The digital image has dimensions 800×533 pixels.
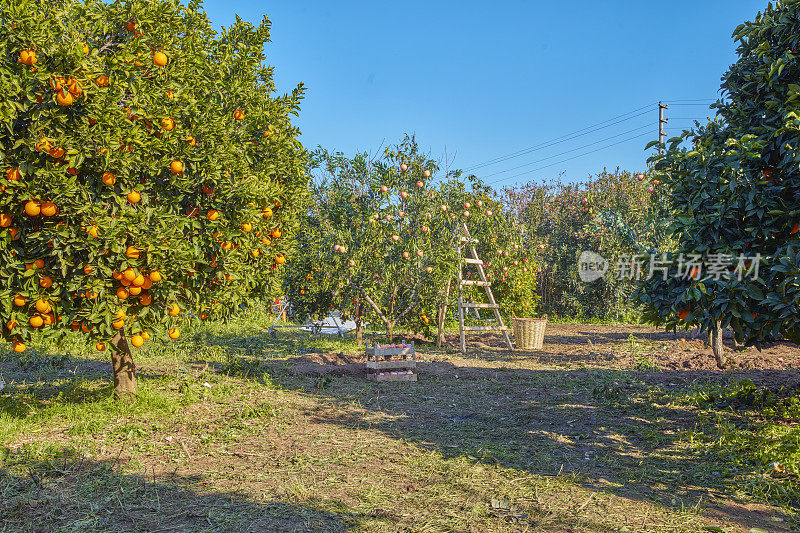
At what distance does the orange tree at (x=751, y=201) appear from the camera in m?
4.30

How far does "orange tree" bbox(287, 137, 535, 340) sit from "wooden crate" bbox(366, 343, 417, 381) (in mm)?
1513

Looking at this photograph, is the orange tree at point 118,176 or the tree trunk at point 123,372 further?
the tree trunk at point 123,372

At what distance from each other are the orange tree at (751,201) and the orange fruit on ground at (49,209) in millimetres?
5308

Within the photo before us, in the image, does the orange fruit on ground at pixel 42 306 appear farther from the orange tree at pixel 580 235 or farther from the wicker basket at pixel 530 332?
the orange tree at pixel 580 235

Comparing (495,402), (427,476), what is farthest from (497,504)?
(495,402)

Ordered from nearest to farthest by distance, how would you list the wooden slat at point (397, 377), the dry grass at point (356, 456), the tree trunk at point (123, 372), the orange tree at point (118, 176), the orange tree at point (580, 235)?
the dry grass at point (356, 456)
the orange tree at point (118, 176)
the tree trunk at point (123, 372)
the wooden slat at point (397, 377)
the orange tree at point (580, 235)

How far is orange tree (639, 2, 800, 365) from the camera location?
4.30 meters

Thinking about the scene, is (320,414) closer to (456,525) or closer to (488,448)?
(488,448)

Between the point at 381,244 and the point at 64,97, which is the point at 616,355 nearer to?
the point at 381,244

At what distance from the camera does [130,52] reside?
4676 mm

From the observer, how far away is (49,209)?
411 cm

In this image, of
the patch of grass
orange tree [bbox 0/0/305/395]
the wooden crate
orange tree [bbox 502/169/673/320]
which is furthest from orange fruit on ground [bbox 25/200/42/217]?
orange tree [bbox 502/169/673/320]

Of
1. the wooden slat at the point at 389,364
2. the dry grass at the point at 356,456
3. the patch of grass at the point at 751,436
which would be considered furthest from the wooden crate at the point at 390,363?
the patch of grass at the point at 751,436

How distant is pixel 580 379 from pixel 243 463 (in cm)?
591
